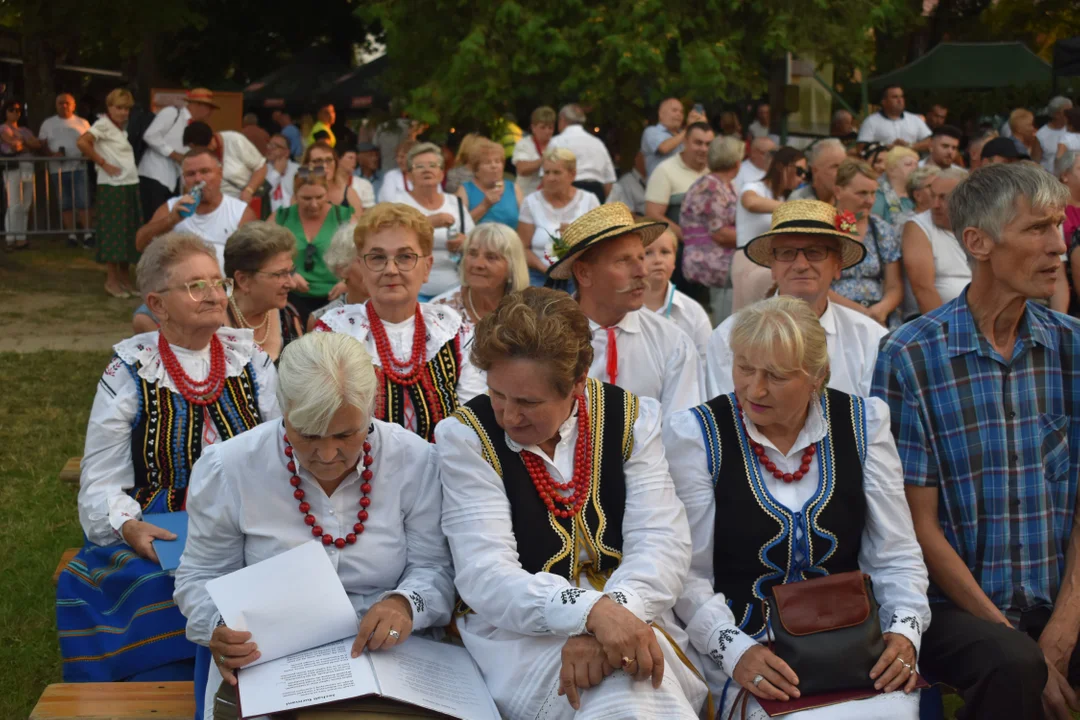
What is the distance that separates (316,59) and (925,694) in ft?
68.6

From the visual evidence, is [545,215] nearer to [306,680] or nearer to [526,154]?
[526,154]

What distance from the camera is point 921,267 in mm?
6586

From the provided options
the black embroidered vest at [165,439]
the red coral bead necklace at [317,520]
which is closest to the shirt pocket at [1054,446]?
the red coral bead necklace at [317,520]

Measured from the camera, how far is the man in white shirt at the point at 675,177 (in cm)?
980

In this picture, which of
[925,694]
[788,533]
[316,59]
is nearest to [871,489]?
[788,533]

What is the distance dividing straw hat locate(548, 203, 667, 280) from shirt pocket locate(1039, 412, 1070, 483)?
1.64 meters

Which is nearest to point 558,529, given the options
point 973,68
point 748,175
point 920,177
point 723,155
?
point 920,177

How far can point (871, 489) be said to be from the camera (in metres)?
3.30

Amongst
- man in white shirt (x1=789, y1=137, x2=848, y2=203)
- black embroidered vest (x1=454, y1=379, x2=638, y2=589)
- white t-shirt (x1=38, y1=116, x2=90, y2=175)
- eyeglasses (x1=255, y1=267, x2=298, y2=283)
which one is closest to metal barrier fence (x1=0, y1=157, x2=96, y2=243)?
white t-shirt (x1=38, y1=116, x2=90, y2=175)

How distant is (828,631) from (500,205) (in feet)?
19.4

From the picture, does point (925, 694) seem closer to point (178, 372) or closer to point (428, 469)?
point (428, 469)

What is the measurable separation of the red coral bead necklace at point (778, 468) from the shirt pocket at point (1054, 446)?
0.74m

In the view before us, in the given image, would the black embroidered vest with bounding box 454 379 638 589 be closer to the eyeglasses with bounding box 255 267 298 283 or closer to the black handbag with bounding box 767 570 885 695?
the black handbag with bounding box 767 570 885 695

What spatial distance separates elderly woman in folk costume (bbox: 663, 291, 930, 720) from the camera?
3230 mm
